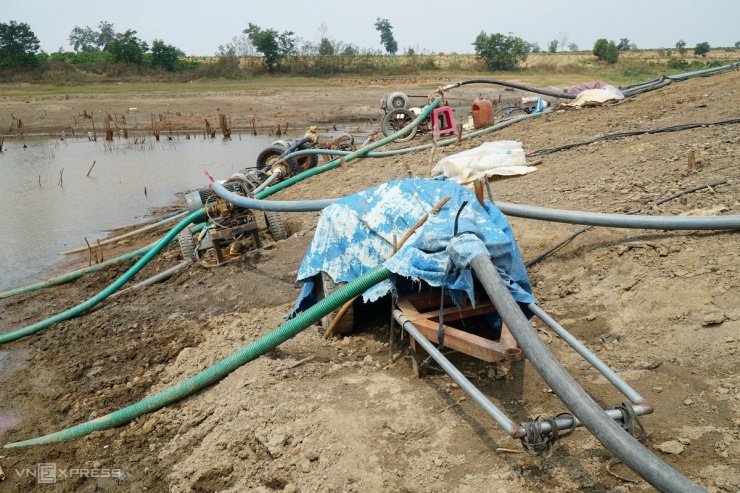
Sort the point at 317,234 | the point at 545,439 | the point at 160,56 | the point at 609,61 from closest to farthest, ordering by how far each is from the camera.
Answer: the point at 545,439
the point at 317,234
the point at 160,56
the point at 609,61

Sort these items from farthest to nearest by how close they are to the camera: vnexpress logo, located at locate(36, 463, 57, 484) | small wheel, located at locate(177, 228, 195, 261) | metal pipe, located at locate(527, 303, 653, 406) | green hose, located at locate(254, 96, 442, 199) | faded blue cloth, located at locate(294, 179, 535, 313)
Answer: green hose, located at locate(254, 96, 442, 199)
small wheel, located at locate(177, 228, 195, 261)
vnexpress logo, located at locate(36, 463, 57, 484)
faded blue cloth, located at locate(294, 179, 535, 313)
metal pipe, located at locate(527, 303, 653, 406)

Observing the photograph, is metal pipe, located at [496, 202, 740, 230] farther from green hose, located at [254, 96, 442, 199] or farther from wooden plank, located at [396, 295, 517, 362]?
green hose, located at [254, 96, 442, 199]

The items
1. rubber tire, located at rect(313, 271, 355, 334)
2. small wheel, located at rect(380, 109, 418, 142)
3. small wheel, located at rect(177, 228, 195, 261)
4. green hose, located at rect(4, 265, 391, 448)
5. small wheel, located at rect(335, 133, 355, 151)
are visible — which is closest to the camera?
green hose, located at rect(4, 265, 391, 448)

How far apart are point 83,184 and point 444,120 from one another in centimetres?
1036

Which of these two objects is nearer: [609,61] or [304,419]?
[304,419]

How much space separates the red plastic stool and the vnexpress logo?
8981 mm

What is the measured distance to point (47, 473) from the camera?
4168 mm

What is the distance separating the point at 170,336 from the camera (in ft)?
19.2

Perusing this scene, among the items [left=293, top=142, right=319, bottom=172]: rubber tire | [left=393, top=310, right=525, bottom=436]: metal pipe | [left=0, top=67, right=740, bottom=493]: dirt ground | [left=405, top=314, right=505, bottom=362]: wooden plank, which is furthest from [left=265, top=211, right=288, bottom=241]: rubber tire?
[left=405, top=314, right=505, bottom=362]: wooden plank

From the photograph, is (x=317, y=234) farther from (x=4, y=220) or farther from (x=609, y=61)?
(x=609, y=61)

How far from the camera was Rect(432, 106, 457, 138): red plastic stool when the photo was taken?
1144 centimetres

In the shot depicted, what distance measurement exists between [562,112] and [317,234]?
794 centimetres

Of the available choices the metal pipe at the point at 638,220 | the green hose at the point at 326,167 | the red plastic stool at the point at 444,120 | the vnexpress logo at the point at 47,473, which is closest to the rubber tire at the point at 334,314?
the metal pipe at the point at 638,220

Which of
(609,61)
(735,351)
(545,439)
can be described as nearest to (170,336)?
(545,439)
